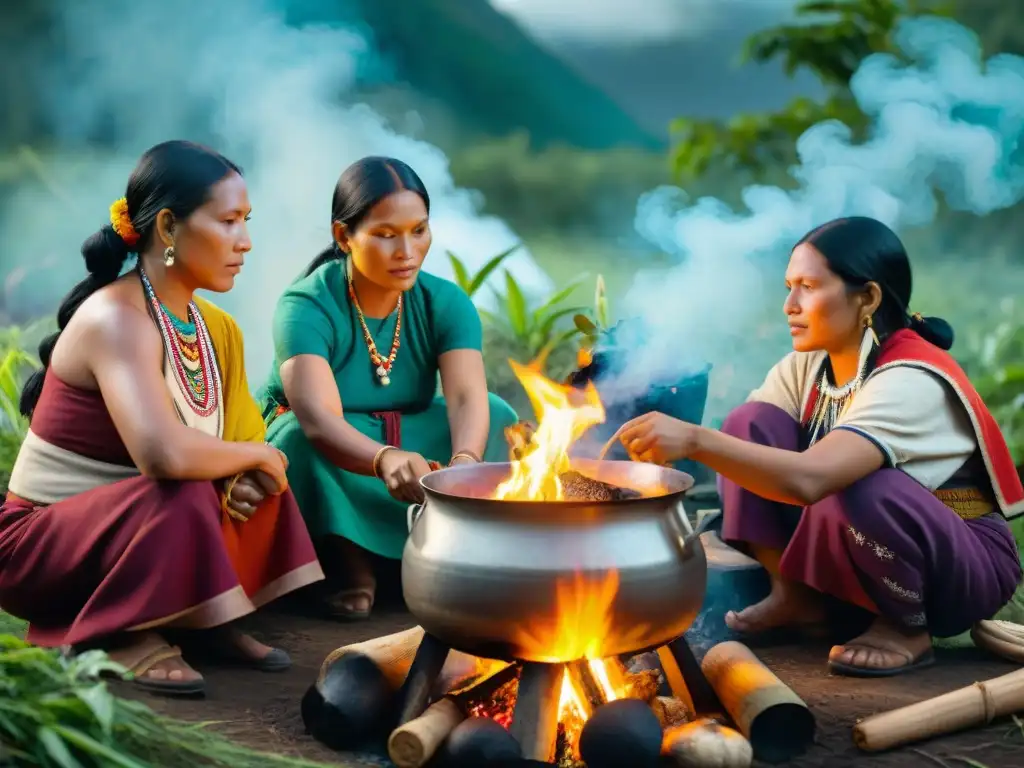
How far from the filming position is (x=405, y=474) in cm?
329

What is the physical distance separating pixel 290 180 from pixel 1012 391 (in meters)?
4.66

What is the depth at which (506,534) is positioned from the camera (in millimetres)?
2506

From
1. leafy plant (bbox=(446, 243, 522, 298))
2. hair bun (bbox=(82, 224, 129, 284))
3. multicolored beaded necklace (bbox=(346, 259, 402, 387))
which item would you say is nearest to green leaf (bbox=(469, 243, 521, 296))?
leafy plant (bbox=(446, 243, 522, 298))

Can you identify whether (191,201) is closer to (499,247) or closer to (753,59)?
(499,247)

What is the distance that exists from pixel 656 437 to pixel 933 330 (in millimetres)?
1112

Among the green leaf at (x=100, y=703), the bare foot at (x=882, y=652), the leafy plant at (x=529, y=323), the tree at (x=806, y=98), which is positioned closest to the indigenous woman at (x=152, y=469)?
the green leaf at (x=100, y=703)

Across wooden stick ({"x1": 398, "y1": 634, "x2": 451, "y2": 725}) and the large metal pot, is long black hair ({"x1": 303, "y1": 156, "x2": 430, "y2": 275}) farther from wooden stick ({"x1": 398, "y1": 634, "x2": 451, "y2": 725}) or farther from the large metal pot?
wooden stick ({"x1": 398, "y1": 634, "x2": 451, "y2": 725})

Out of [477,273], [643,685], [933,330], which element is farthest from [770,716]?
[477,273]

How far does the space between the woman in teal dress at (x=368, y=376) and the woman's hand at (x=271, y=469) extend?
1.34ft

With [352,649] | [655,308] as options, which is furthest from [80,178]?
[352,649]

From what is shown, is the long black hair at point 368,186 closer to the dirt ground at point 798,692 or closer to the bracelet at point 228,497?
the bracelet at point 228,497

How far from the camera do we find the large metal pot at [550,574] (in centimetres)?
247

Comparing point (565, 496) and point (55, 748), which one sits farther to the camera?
point (565, 496)

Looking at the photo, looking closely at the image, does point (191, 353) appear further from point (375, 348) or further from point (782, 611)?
point (782, 611)
